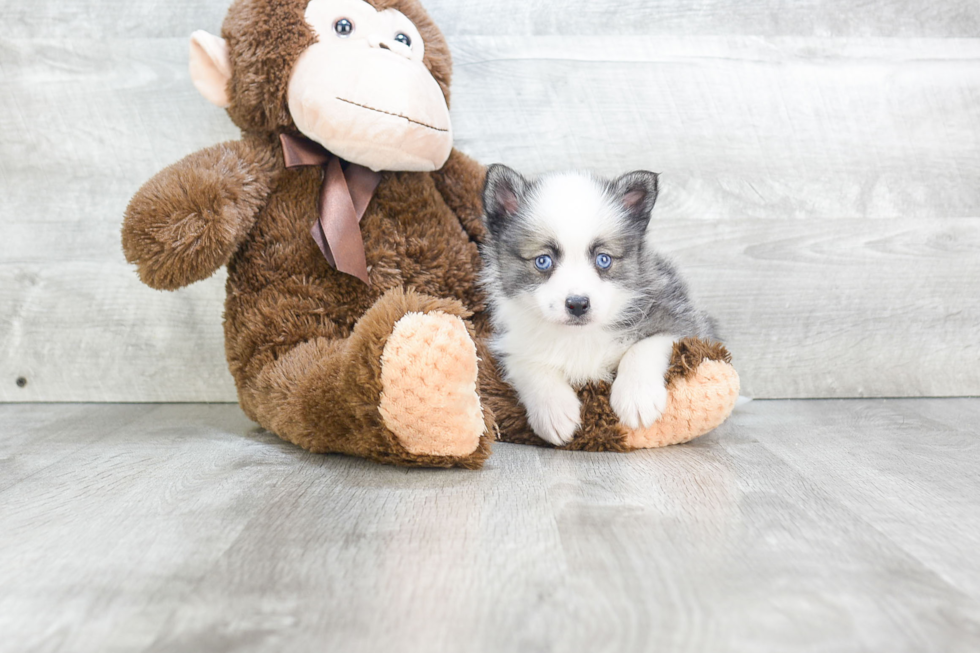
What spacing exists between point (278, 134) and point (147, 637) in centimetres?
111

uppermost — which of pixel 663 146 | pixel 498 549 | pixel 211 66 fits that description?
pixel 211 66

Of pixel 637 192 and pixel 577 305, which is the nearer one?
pixel 577 305

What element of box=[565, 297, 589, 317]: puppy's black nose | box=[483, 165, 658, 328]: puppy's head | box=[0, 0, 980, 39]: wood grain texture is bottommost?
box=[565, 297, 589, 317]: puppy's black nose

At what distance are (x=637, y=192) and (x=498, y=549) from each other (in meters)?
0.83

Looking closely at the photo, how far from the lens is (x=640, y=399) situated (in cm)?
146

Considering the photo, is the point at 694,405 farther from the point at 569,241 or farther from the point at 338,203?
the point at 338,203

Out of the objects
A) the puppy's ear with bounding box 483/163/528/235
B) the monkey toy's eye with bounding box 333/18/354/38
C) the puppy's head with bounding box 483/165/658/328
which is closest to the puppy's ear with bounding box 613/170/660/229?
the puppy's head with bounding box 483/165/658/328

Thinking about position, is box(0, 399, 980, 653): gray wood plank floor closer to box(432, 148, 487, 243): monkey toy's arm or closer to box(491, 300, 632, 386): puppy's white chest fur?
box(491, 300, 632, 386): puppy's white chest fur

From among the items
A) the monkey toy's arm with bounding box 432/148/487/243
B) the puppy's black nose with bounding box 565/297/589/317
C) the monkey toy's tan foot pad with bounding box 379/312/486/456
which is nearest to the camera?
the monkey toy's tan foot pad with bounding box 379/312/486/456

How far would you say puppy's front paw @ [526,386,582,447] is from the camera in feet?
4.96

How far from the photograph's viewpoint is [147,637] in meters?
0.79

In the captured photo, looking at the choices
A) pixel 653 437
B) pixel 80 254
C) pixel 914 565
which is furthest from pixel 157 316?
pixel 914 565

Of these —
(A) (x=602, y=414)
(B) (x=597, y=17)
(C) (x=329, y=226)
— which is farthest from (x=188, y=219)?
(B) (x=597, y=17)

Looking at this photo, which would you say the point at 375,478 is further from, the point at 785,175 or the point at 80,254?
the point at 785,175
